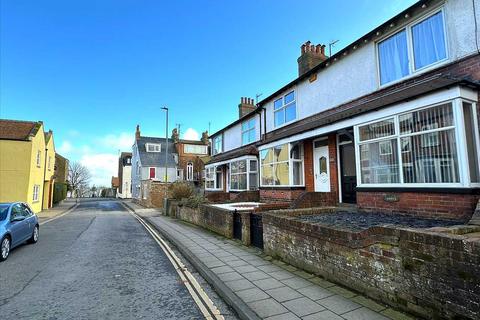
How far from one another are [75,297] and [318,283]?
4.29 metres

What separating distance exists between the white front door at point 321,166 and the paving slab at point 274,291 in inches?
200

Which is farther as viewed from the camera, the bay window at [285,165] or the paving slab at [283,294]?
the bay window at [285,165]

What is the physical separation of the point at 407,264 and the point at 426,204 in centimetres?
366

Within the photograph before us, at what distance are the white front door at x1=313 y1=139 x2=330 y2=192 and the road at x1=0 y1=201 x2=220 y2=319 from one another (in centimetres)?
677

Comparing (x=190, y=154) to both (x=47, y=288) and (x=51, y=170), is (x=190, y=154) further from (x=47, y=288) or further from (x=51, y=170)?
(x=47, y=288)

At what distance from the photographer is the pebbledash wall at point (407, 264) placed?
3.29 m

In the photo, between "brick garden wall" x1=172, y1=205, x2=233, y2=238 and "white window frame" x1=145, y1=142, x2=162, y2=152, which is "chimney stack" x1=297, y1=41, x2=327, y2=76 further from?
"white window frame" x1=145, y1=142, x2=162, y2=152

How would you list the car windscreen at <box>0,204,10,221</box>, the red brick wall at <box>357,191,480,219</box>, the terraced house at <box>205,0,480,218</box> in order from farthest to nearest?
the car windscreen at <box>0,204,10,221</box> → the terraced house at <box>205,0,480,218</box> → the red brick wall at <box>357,191,480,219</box>

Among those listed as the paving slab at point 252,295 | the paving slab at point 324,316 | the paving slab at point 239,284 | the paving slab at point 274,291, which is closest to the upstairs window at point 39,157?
the paving slab at point 274,291

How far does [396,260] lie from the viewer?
407cm

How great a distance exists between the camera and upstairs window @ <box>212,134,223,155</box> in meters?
26.1

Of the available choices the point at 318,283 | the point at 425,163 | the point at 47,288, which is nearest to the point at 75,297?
the point at 47,288

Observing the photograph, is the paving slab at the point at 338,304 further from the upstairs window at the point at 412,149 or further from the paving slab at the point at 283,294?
the upstairs window at the point at 412,149

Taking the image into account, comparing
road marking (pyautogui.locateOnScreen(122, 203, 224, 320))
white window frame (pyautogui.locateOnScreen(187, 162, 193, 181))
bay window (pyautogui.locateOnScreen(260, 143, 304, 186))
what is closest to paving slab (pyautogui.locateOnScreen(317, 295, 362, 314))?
road marking (pyautogui.locateOnScreen(122, 203, 224, 320))
